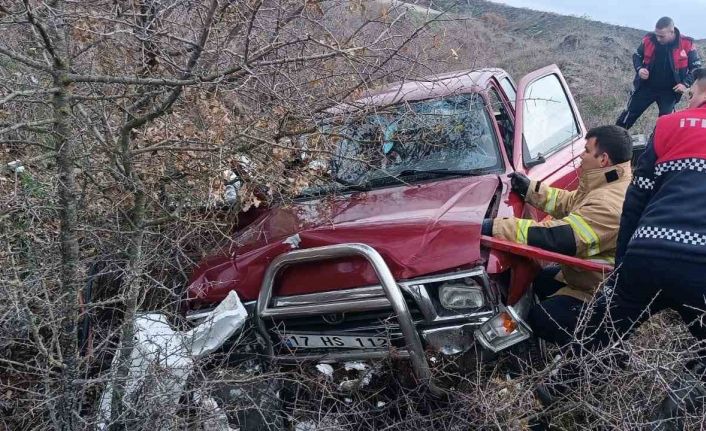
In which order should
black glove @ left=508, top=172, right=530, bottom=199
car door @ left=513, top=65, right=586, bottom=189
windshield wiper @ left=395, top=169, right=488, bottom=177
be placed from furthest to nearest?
car door @ left=513, top=65, right=586, bottom=189, windshield wiper @ left=395, top=169, right=488, bottom=177, black glove @ left=508, top=172, right=530, bottom=199

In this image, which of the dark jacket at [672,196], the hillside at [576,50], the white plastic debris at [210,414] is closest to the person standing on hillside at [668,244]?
the dark jacket at [672,196]

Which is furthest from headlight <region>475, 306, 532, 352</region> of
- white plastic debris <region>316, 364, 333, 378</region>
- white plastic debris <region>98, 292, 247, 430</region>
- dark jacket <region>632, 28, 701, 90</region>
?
dark jacket <region>632, 28, 701, 90</region>

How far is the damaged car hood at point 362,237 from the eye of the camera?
313 centimetres

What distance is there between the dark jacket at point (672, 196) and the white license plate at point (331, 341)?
3.98ft

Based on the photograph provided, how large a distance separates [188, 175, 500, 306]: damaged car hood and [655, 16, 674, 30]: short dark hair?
481 centimetres

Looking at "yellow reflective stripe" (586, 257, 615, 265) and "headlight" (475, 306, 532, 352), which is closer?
"headlight" (475, 306, 532, 352)

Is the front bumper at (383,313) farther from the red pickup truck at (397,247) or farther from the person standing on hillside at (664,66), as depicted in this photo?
the person standing on hillside at (664,66)

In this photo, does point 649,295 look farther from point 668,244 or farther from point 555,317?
point 555,317

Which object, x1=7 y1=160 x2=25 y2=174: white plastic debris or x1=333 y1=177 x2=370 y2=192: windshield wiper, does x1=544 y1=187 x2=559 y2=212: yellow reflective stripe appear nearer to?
x1=333 y1=177 x2=370 y2=192: windshield wiper

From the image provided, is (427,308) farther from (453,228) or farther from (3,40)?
(3,40)

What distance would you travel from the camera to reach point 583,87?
14.1 metres

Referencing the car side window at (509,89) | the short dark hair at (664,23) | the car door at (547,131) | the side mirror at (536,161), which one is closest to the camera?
the side mirror at (536,161)

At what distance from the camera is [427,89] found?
13.4 feet

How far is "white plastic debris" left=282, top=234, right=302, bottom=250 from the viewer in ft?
11.0
